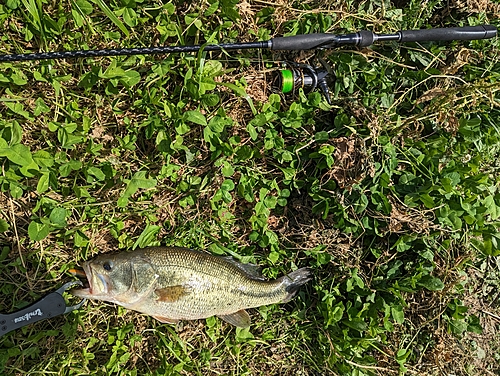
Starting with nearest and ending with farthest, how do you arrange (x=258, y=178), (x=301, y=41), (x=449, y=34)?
(x=301, y=41), (x=449, y=34), (x=258, y=178)

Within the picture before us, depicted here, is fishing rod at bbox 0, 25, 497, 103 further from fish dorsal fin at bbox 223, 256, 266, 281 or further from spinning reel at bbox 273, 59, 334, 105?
fish dorsal fin at bbox 223, 256, 266, 281

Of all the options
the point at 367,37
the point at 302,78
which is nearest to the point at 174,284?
the point at 302,78

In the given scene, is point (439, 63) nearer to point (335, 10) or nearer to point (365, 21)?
point (365, 21)

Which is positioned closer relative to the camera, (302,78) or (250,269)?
(302,78)

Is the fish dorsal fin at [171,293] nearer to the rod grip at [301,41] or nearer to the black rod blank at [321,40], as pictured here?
the black rod blank at [321,40]

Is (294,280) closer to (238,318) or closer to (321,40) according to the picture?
(238,318)

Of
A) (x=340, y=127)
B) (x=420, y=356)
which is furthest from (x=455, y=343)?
(x=340, y=127)

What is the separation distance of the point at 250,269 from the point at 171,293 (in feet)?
2.05

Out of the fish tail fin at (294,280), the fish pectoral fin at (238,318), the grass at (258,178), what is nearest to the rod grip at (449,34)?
the grass at (258,178)

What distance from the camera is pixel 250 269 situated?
3.03 metres

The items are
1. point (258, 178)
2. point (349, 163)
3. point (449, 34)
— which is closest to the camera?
Answer: point (449, 34)

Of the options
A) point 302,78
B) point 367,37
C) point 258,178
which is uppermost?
point 367,37

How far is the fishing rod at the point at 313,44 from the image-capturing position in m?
2.49

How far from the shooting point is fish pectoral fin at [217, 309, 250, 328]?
2.96 m
